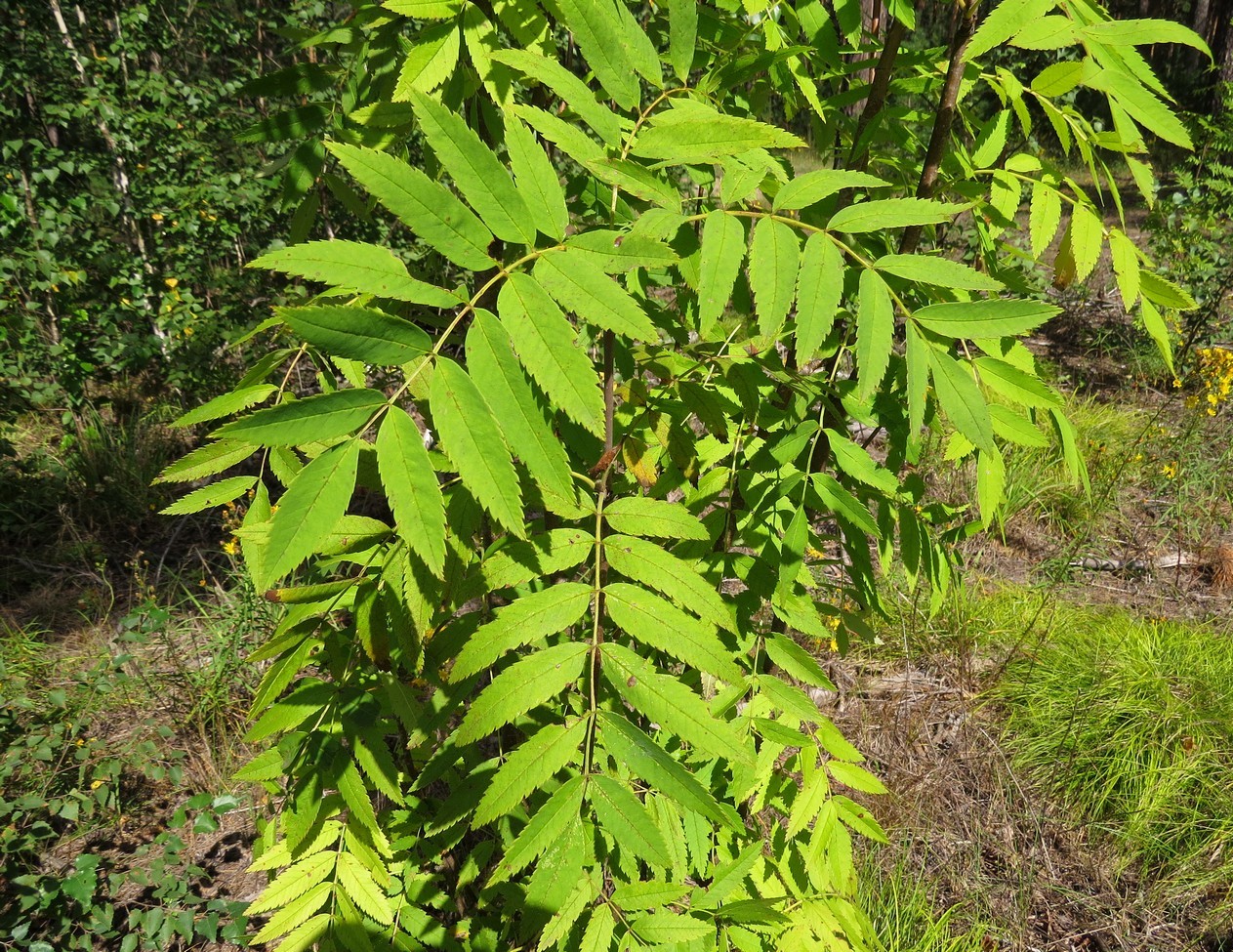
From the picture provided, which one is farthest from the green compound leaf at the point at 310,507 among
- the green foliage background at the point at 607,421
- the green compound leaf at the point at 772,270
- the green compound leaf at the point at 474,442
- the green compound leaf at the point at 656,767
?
the green compound leaf at the point at 772,270

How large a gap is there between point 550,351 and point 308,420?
289 millimetres

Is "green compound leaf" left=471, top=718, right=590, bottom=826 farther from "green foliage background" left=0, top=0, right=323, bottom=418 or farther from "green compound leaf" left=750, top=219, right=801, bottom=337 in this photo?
"green foliage background" left=0, top=0, right=323, bottom=418

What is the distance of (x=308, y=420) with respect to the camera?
0.82 m

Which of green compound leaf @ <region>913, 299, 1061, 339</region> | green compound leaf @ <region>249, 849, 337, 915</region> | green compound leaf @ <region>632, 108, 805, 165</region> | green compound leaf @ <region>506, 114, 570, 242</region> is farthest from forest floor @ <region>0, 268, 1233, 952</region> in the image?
green compound leaf @ <region>506, 114, 570, 242</region>

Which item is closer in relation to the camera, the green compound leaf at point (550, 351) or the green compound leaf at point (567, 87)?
the green compound leaf at point (550, 351)

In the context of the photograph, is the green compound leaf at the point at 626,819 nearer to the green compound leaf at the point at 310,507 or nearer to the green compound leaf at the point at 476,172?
the green compound leaf at the point at 310,507

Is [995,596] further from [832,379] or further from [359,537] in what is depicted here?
[359,537]

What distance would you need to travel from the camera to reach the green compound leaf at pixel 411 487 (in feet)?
2.64

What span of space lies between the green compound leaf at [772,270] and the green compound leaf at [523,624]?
0.46 meters

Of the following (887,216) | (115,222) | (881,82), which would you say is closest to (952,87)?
(881,82)

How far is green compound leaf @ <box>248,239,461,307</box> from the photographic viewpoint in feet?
2.73

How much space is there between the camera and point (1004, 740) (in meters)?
3.40

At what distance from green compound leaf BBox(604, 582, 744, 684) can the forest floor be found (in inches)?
67.3

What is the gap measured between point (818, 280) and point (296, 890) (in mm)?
1378
